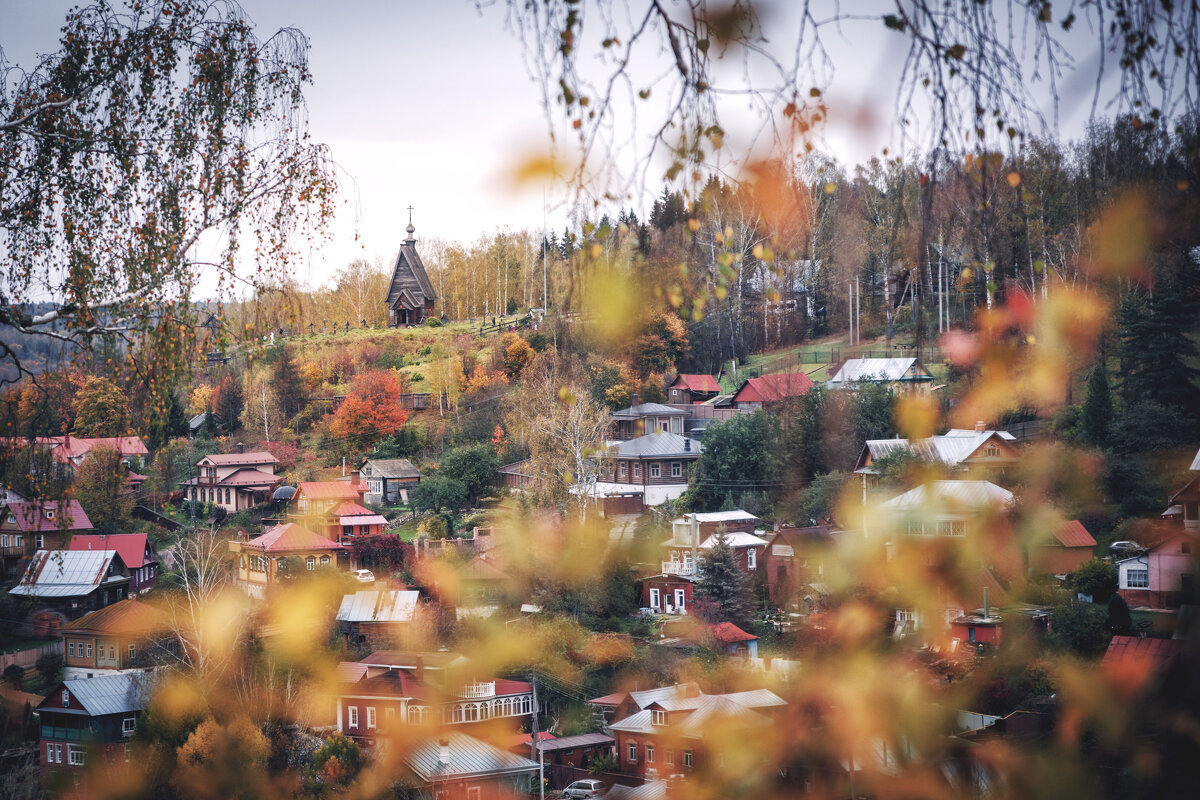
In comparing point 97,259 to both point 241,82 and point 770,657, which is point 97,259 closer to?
point 241,82

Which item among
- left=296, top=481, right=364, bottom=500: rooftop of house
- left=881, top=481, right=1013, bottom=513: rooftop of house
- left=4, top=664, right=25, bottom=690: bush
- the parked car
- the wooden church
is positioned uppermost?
the wooden church

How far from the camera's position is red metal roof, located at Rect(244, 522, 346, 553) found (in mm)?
11961

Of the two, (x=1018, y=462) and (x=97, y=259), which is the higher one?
(x=97, y=259)

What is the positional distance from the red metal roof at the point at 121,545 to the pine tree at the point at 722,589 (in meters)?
7.06

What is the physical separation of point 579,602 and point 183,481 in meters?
7.13

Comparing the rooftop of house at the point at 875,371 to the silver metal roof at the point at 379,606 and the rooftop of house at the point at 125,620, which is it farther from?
the rooftop of house at the point at 125,620

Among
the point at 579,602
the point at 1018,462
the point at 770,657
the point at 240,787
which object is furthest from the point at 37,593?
the point at 1018,462

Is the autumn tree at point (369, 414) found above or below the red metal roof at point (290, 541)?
above

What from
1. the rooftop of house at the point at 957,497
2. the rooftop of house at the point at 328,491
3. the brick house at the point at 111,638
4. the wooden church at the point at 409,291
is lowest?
the brick house at the point at 111,638

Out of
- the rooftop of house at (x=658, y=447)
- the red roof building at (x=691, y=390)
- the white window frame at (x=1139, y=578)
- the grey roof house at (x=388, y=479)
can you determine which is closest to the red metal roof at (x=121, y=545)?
the grey roof house at (x=388, y=479)

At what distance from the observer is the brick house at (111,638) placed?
10461mm

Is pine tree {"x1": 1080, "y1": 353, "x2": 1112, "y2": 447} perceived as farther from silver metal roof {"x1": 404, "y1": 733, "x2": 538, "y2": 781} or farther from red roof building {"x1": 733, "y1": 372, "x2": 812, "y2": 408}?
silver metal roof {"x1": 404, "y1": 733, "x2": 538, "y2": 781}

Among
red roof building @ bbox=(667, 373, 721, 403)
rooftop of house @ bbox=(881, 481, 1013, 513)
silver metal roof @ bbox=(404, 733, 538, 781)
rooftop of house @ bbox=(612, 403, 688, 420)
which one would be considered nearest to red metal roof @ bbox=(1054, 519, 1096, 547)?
rooftop of house @ bbox=(881, 481, 1013, 513)

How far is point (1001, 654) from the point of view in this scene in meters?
7.60
